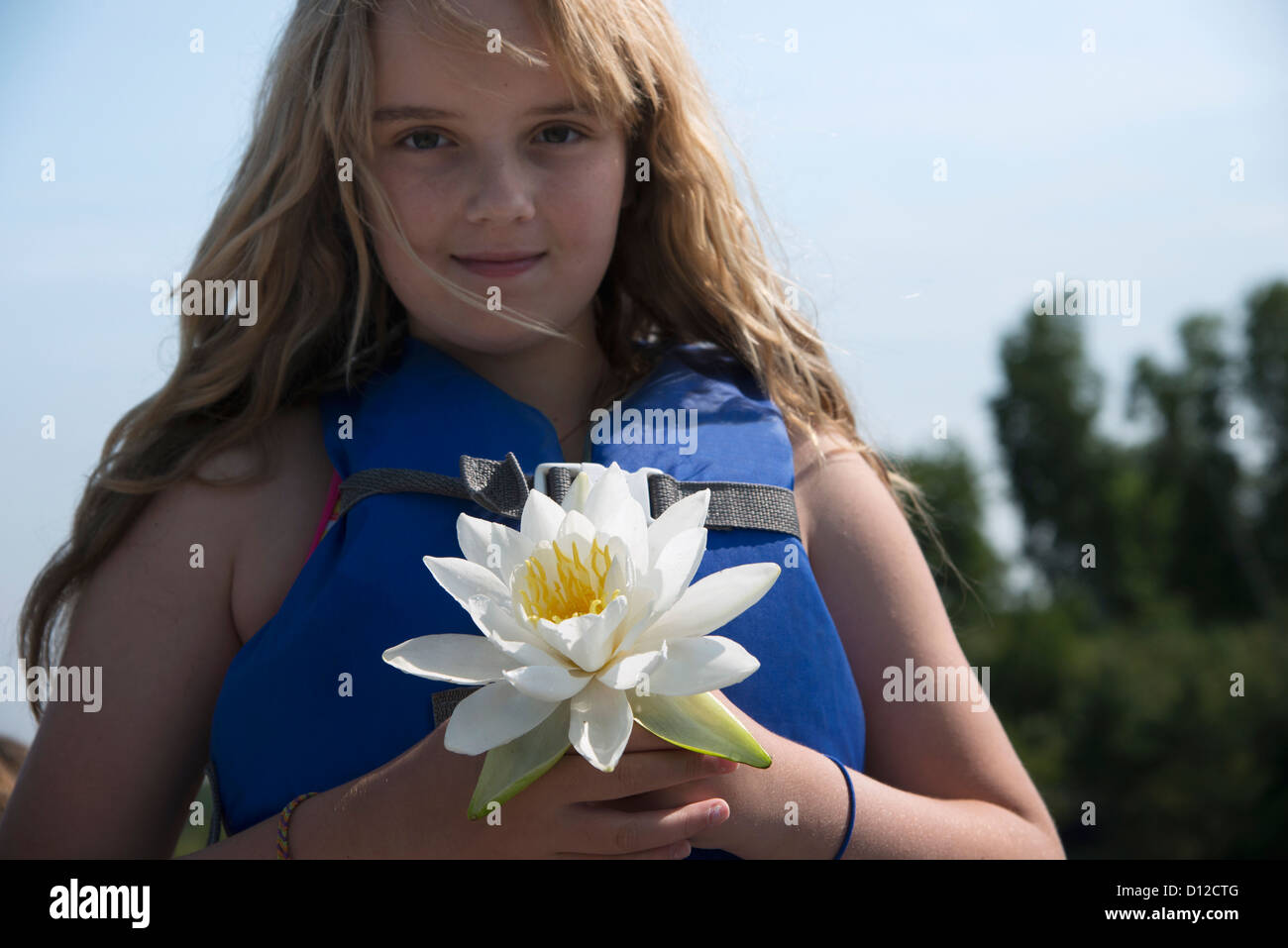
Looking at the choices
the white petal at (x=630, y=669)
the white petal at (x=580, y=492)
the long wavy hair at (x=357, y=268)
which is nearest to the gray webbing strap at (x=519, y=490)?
the long wavy hair at (x=357, y=268)

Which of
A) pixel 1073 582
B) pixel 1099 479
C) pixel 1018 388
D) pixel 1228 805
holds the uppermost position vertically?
pixel 1018 388

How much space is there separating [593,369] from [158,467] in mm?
1024

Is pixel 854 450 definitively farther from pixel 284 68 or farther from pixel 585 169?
pixel 284 68

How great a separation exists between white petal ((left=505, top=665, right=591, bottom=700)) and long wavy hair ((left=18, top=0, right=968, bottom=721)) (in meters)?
1.26

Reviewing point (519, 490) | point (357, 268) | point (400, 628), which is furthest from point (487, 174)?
point (400, 628)

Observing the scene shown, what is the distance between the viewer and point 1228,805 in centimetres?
4241

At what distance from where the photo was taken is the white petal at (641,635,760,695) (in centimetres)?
171

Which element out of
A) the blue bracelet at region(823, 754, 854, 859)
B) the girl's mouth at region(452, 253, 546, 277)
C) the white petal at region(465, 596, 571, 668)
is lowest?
the blue bracelet at region(823, 754, 854, 859)

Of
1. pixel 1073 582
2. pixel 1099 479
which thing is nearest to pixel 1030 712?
pixel 1073 582

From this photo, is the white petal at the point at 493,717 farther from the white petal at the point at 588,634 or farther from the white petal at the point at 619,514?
the white petal at the point at 619,514

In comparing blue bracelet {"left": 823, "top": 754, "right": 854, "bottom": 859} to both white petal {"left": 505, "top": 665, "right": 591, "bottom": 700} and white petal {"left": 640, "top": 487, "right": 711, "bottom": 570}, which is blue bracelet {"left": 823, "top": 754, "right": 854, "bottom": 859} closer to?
white petal {"left": 640, "top": 487, "right": 711, "bottom": 570}

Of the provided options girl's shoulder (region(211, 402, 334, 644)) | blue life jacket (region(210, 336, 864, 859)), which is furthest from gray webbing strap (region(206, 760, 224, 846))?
girl's shoulder (region(211, 402, 334, 644))

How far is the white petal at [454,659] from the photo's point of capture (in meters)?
1.78

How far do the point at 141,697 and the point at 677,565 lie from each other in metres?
1.34
